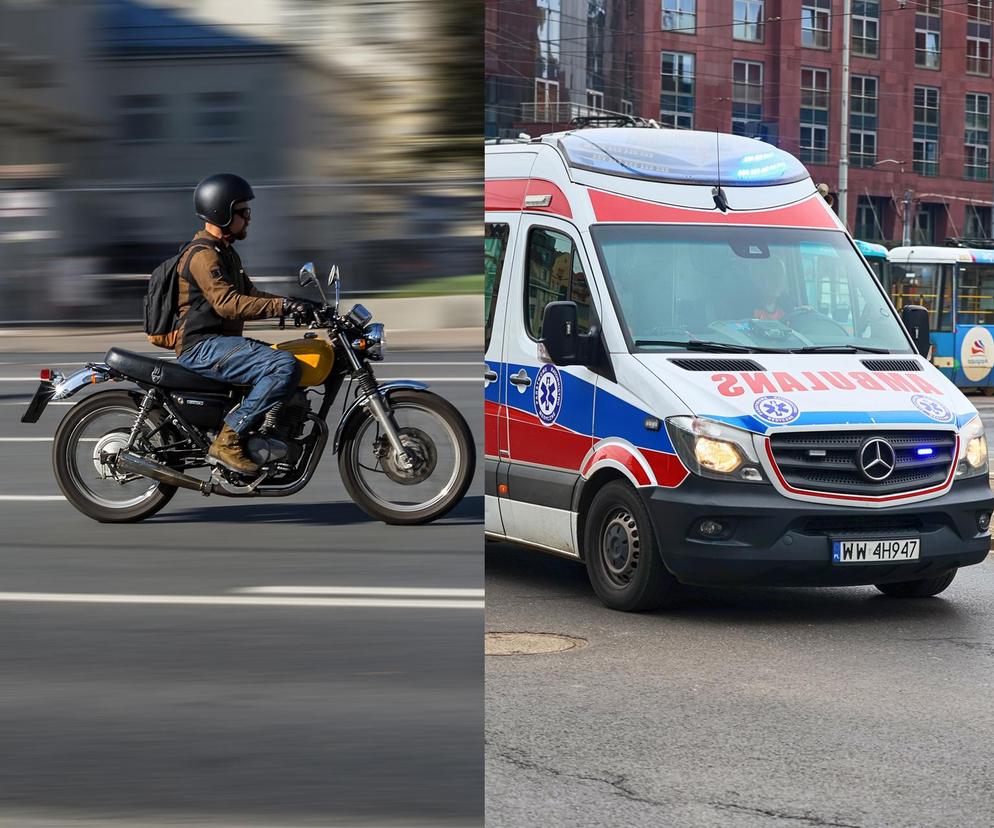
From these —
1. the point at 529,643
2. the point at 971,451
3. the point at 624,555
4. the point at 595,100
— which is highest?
the point at 595,100

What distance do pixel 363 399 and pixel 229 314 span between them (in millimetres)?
112

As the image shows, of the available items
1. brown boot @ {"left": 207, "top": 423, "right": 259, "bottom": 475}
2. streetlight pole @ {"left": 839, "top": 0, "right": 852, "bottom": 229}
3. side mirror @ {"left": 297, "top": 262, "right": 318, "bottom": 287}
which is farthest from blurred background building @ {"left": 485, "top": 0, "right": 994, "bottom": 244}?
brown boot @ {"left": 207, "top": 423, "right": 259, "bottom": 475}

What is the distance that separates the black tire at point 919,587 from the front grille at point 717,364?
1.26 m

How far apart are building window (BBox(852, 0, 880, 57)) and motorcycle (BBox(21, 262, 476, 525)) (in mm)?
19712

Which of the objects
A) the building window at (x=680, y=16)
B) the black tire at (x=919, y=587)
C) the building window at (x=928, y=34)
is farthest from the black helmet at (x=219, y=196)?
the building window at (x=928, y=34)

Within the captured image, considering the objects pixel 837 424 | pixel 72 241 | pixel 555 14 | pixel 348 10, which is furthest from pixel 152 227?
pixel 837 424

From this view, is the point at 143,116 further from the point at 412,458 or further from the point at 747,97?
the point at 747,97

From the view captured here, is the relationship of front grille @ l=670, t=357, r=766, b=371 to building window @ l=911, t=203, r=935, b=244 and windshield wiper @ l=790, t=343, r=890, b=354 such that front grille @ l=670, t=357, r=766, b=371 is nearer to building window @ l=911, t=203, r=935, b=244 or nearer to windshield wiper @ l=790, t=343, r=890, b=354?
windshield wiper @ l=790, t=343, r=890, b=354

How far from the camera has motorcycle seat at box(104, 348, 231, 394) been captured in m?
1.07

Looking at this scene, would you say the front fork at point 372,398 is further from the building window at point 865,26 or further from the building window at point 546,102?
the building window at point 865,26

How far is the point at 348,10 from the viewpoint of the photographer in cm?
106

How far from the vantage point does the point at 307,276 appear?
3.43ft

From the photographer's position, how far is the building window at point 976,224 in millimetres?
22016

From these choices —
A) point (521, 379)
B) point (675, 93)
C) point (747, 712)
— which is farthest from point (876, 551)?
point (675, 93)
